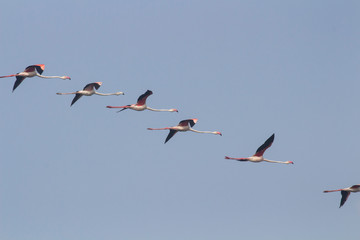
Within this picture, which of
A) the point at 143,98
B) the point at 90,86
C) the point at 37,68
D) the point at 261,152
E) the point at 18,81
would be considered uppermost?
the point at 37,68

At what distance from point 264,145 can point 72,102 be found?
1355cm

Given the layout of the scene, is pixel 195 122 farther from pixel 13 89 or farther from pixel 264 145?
pixel 13 89

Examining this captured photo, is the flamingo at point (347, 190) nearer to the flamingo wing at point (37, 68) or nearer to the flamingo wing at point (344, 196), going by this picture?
the flamingo wing at point (344, 196)

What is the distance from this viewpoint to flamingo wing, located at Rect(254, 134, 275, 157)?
58031 mm

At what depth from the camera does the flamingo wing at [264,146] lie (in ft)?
190

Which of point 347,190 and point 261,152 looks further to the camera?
point 347,190

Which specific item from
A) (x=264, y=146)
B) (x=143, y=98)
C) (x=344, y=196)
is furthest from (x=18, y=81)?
(x=344, y=196)

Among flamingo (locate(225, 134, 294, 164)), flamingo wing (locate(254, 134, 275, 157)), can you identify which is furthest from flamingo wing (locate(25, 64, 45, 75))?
flamingo wing (locate(254, 134, 275, 157))

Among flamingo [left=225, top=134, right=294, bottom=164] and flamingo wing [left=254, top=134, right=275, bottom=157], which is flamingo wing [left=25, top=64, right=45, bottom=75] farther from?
flamingo wing [left=254, top=134, right=275, bottom=157]

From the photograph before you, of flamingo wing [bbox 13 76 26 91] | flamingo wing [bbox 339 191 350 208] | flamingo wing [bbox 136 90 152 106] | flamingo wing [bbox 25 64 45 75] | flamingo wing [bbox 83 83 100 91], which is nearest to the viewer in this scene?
flamingo wing [bbox 136 90 152 106]

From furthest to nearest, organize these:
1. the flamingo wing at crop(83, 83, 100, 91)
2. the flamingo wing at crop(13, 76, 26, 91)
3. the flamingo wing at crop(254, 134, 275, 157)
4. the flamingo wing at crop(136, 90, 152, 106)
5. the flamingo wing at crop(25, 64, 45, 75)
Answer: the flamingo wing at crop(83, 83, 100, 91) < the flamingo wing at crop(25, 64, 45, 75) < the flamingo wing at crop(13, 76, 26, 91) < the flamingo wing at crop(136, 90, 152, 106) < the flamingo wing at crop(254, 134, 275, 157)

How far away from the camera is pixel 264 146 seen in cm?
5847

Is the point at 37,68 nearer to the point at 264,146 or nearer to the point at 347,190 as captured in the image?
the point at 264,146

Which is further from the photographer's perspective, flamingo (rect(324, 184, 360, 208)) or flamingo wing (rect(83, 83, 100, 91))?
flamingo wing (rect(83, 83, 100, 91))
